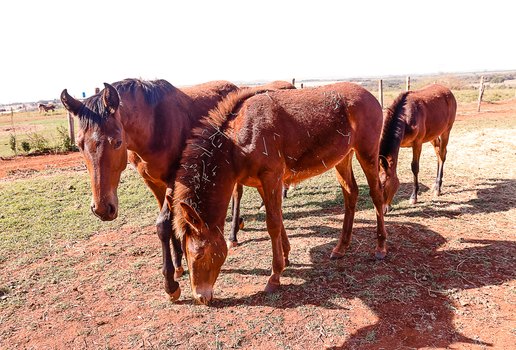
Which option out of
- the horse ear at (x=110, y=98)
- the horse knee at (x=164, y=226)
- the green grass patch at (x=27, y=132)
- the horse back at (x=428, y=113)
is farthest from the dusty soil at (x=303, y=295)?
the green grass patch at (x=27, y=132)

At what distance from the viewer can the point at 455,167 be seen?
938 centimetres

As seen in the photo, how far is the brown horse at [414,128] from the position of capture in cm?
590

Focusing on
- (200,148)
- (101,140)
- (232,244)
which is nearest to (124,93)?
(101,140)

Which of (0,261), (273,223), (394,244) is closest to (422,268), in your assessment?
(394,244)

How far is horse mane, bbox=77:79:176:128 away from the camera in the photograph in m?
2.99

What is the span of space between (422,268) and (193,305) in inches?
108

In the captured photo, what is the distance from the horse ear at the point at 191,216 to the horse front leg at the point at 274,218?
2.99 feet

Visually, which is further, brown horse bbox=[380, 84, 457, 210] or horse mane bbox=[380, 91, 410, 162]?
horse mane bbox=[380, 91, 410, 162]

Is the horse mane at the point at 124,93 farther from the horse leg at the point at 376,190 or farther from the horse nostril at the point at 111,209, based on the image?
the horse leg at the point at 376,190

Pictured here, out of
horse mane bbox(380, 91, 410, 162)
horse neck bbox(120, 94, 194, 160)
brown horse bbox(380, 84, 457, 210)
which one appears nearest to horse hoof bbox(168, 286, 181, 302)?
horse neck bbox(120, 94, 194, 160)

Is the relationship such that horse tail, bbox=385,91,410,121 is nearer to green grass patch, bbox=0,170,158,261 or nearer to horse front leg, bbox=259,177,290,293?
horse front leg, bbox=259,177,290,293

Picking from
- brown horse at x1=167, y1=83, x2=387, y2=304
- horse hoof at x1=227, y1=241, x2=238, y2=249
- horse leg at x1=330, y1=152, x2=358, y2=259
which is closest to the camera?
brown horse at x1=167, y1=83, x2=387, y2=304

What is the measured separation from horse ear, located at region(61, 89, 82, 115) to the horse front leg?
6.04ft

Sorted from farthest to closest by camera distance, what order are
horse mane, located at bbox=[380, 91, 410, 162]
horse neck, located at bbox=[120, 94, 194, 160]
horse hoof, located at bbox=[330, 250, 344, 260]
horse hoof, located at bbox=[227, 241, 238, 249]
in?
horse mane, located at bbox=[380, 91, 410, 162] < horse hoof, located at bbox=[227, 241, 238, 249] < horse hoof, located at bbox=[330, 250, 344, 260] < horse neck, located at bbox=[120, 94, 194, 160]
